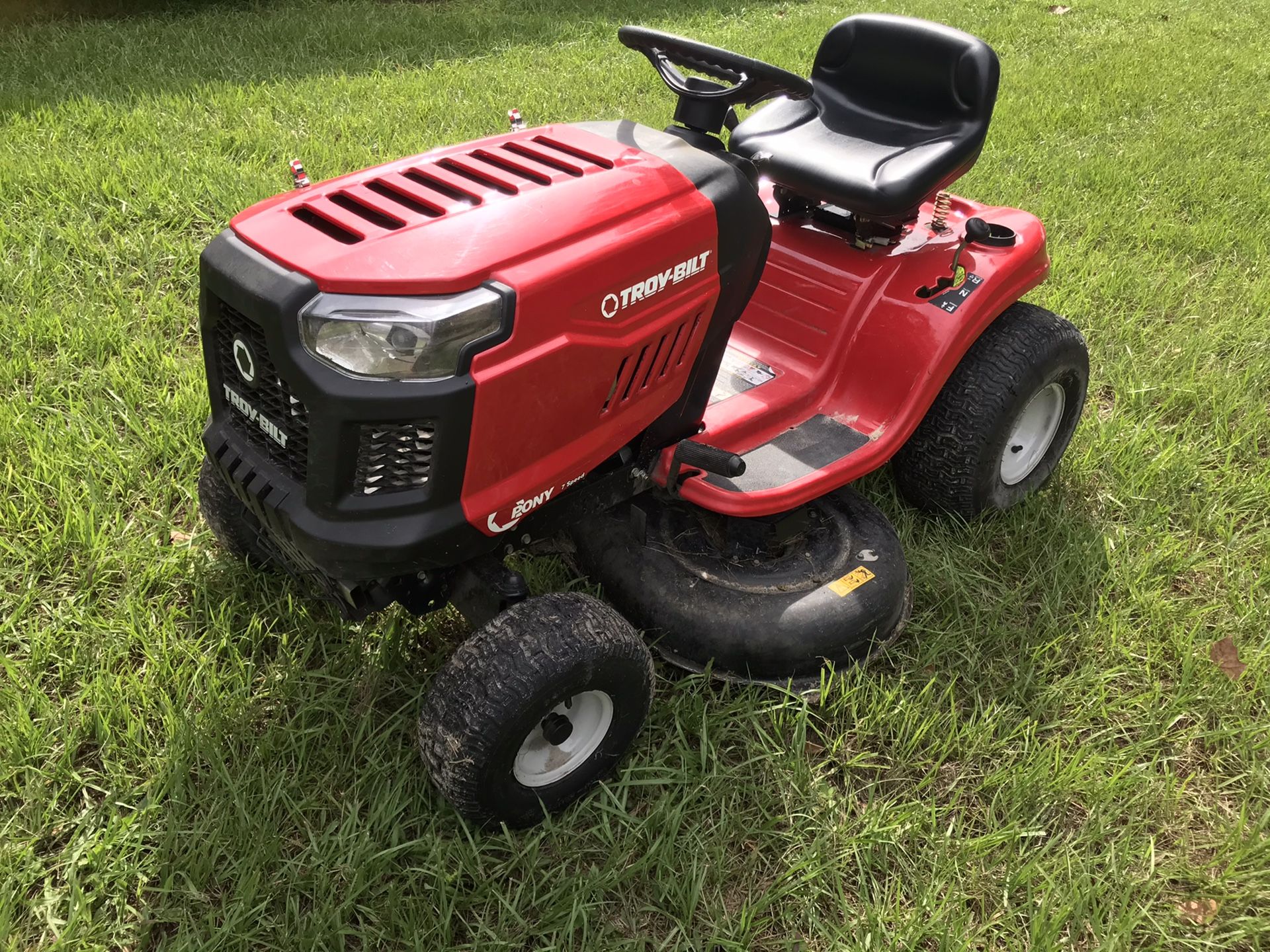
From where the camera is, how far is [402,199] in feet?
5.37

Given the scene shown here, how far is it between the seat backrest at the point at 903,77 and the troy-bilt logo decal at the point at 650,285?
1.10m

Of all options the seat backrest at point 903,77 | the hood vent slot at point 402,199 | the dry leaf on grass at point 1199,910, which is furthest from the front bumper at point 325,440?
the seat backrest at point 903,77

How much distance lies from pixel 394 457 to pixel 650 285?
1.87 ft

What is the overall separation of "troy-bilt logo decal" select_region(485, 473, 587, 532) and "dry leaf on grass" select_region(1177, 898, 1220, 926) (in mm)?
1390

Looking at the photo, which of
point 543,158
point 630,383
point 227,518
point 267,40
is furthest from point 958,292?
point 267,40

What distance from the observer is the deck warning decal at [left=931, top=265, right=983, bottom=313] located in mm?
2334

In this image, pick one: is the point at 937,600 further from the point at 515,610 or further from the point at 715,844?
the point at 515,610

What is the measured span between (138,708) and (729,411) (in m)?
1.42

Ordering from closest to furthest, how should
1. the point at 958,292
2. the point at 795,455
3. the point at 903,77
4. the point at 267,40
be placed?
the point at 795,455 → the point at 958,292 → the point at 903,77 → the point at 267,40

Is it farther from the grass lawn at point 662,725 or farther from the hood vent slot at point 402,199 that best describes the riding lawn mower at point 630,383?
the grass lawn at point 662,725

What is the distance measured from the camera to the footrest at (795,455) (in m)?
2.07

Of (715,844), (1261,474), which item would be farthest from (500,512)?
(1261,474)

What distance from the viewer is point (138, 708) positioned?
1.89m

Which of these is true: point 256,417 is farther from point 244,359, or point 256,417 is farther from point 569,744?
point 569,744
